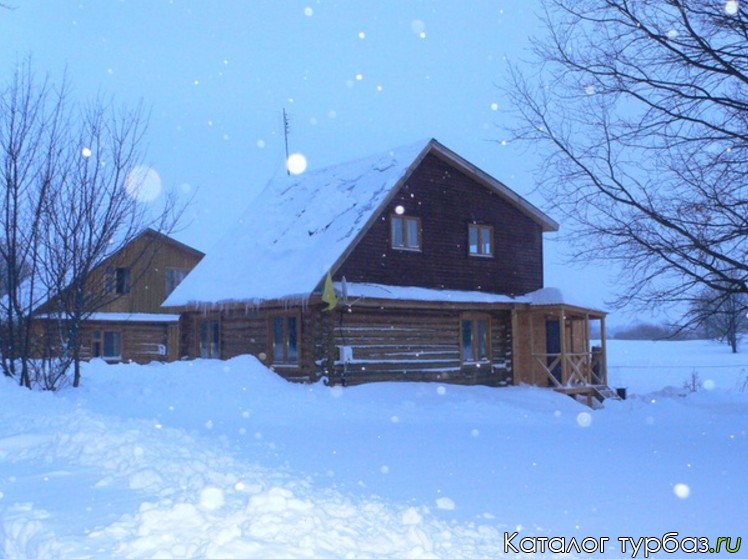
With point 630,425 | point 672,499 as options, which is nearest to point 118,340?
point 630,425

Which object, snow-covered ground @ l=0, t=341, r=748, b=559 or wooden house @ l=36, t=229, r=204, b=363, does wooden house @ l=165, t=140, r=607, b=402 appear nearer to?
snow-covered ground @ l=0, t=341, r=748, b=559

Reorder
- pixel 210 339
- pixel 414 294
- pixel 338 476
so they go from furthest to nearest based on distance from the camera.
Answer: pixel 210 339 < pixel 414 294 < pixel 338 476

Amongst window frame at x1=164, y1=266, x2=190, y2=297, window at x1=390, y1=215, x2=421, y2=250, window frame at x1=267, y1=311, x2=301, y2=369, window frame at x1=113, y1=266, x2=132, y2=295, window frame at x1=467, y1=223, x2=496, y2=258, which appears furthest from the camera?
window frame at x1=164, y1=266, x2=190, y2=297

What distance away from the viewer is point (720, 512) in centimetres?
709

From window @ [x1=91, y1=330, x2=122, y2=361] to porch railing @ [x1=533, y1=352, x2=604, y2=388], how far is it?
66.2 ft

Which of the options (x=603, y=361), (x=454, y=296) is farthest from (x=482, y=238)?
(x=603, y=361)

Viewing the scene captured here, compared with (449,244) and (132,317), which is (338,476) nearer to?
(449,244)

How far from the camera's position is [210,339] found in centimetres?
2472

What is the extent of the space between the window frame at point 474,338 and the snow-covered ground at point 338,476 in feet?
19.0

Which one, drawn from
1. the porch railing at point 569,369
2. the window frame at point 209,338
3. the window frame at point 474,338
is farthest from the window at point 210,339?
the porch railing at point 569,369

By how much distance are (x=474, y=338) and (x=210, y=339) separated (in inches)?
336

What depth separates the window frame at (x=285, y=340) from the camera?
2086 cm

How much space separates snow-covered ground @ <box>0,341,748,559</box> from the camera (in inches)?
215

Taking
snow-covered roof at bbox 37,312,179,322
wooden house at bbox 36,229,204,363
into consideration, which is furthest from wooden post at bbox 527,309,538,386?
snow-covered roof at bbox 37,312,179,322
